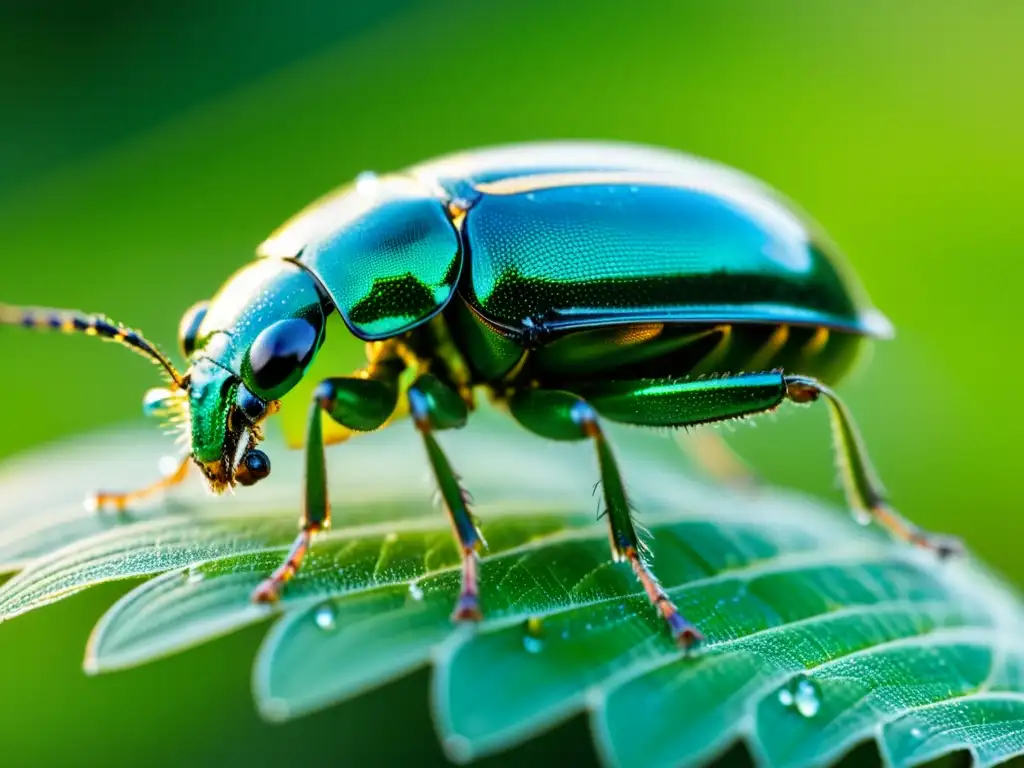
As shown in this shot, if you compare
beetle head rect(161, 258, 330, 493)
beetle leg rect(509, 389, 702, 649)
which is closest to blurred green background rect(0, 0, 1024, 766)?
beetle leg rect(509, 389, 702, 649)

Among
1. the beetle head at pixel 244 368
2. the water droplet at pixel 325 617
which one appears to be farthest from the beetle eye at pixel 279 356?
the water droplet at pixel 325 617

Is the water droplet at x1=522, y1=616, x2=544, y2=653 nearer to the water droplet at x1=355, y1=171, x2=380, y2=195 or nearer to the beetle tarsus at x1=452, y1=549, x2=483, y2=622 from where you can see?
the beetle tarsus at x1=452, y1=549, x2=483, y2=622

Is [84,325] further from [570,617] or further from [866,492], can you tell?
[866,492]

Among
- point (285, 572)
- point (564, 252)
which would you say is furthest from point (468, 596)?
point (564, 252)

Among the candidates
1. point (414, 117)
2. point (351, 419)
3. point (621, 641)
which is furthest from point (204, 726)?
point (414, 117)

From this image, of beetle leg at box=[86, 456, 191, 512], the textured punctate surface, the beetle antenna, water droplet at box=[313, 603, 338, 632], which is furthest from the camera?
beetle leg at box=[86, 456, 191, 512]

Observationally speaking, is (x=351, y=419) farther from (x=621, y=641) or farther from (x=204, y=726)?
(x=204, y=726)
